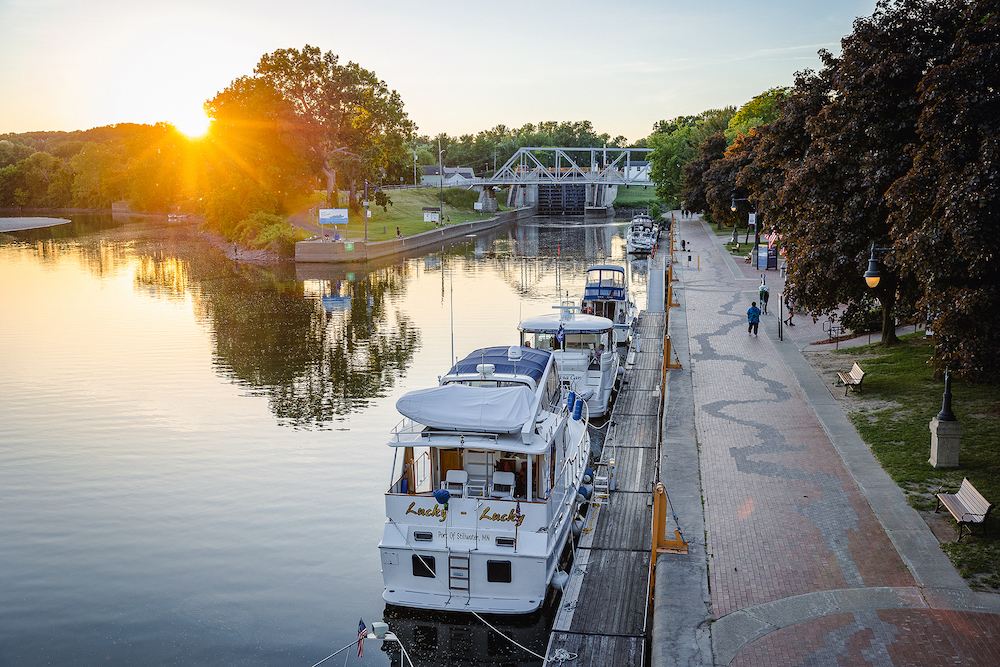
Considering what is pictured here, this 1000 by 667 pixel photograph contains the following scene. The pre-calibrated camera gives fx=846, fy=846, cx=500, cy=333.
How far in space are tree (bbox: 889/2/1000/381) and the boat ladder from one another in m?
9.92

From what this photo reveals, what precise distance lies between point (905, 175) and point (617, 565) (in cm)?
1121

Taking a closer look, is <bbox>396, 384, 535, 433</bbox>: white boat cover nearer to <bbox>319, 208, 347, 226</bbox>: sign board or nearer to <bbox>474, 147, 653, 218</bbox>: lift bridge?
<bbox>319, 208, 347, 226</bbox>: sign board

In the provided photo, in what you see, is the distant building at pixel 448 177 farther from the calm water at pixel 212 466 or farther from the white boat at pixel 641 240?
the calm water at pixel 212 466

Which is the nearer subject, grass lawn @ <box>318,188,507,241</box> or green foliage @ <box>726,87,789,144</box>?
green foliage @ <box>726,87,789,144</box>

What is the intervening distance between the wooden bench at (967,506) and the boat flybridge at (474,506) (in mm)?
6983

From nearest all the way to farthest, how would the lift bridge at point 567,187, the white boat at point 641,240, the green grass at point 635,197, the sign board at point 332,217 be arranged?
1. the white boat at point 641,240
2. the sign board at point 332,217
3. the lift bridge at point 567,187
4. the green grass at point 635,197

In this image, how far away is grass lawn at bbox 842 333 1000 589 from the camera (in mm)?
14352

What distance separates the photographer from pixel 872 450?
→ 64.9ft

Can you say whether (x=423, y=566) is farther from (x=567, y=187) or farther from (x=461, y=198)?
(x=567, y=187)

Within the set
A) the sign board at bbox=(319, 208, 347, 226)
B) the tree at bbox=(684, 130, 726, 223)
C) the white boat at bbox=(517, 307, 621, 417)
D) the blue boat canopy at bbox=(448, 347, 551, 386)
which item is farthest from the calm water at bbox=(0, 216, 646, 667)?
the tree at bbox=(684, 130, 726, 223)

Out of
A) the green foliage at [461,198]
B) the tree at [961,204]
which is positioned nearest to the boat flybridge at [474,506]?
the tree at [961,204]

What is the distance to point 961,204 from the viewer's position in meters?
15.4

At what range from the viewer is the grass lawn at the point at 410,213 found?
89.6m

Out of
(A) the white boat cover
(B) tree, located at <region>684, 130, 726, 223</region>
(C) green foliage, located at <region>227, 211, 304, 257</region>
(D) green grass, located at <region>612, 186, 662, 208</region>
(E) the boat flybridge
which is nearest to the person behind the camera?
(E) the boat flybridge
